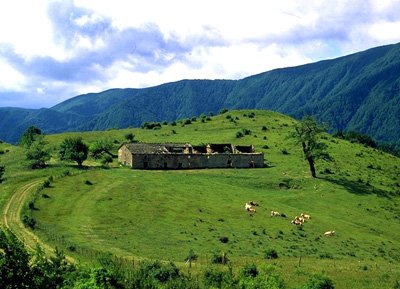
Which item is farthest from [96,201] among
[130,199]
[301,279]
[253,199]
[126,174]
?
[301,279]

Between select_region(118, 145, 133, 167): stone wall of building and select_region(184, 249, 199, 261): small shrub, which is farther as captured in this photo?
select_region(118, 145, 133, 167): stone wall of building

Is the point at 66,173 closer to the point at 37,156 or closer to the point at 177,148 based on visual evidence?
the point at 37,156

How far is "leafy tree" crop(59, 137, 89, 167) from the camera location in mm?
102562

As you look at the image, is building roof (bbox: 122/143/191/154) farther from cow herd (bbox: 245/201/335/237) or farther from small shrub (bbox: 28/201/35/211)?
small shrub (bbox: 28/201/35/211)

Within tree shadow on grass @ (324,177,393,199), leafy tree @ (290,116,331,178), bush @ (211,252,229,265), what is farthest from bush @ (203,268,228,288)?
leafy tree @ (290,116,331,178)

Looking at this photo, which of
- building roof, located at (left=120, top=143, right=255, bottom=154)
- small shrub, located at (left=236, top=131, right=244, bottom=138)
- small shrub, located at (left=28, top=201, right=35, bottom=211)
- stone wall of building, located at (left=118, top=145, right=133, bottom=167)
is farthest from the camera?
small shrub, located at (left=236, top=131, right=244, bottom=138)

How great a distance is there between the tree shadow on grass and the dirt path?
207 ft

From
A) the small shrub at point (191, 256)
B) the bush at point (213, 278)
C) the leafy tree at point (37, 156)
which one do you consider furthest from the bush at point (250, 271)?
the leafy tree at point (37, 156)

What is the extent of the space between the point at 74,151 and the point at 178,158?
23839 millimetres

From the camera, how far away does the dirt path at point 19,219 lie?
53.9m

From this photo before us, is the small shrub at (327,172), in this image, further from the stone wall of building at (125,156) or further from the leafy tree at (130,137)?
the leafy tree at (130,137)

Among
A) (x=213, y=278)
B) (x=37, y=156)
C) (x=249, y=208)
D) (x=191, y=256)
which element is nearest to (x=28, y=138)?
(x=37, y=156)

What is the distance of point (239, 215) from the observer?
7438 cm

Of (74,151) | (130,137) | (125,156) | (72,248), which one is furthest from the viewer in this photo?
(130,137)
